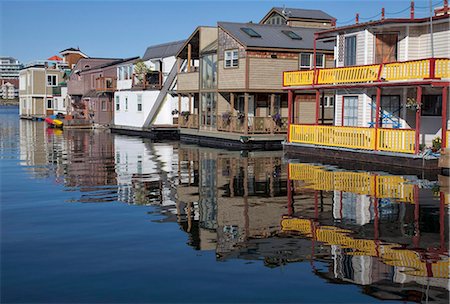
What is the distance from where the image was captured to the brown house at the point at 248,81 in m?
40.3

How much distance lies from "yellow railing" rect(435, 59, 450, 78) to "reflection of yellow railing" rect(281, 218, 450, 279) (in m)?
14.1

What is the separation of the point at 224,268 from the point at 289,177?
13584 mm

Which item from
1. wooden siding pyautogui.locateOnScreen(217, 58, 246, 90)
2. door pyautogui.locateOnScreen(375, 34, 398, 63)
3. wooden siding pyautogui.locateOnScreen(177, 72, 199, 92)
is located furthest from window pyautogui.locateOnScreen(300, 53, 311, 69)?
wooden siding pyautogui.locateOnScreen(177, 72, 199, 92)

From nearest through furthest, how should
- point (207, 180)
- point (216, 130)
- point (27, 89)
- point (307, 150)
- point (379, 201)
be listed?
point (379, 201) < point (207, 180) < point (307, 150) < point (216, 130) < point (27, 89)

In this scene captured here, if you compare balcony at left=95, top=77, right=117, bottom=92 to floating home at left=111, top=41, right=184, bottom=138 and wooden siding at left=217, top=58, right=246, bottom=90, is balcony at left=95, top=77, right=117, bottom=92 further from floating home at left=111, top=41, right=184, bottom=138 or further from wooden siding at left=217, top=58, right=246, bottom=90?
wooden siding at left=217, top=58, right=246, bottom=90

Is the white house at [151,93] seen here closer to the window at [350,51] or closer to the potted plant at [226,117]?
the potted plant at [226,117]

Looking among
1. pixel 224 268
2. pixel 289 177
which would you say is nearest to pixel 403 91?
pixel 289 177

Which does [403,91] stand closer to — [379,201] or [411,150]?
[411,150]

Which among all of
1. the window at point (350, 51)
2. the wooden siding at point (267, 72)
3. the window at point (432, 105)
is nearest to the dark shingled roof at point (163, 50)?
the wooden siding at point (267, 72)

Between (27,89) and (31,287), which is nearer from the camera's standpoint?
(31,287)

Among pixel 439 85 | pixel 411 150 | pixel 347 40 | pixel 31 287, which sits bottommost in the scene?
pixel 31 287

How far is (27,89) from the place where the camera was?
330 ft

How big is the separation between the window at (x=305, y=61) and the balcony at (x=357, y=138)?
8.10 metres

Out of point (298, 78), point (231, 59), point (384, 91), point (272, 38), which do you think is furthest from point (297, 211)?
point (272, 38)
